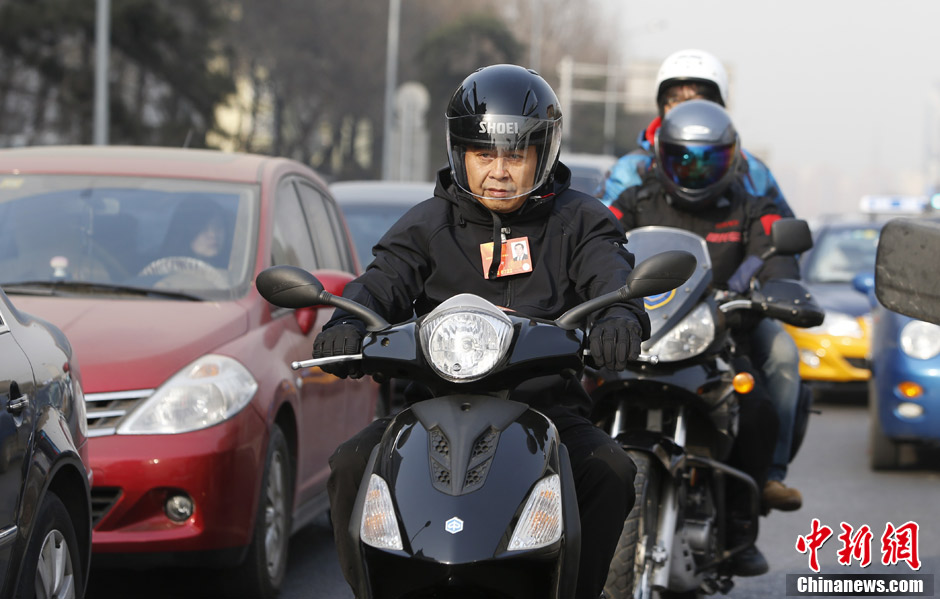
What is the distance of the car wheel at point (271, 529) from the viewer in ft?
20.4

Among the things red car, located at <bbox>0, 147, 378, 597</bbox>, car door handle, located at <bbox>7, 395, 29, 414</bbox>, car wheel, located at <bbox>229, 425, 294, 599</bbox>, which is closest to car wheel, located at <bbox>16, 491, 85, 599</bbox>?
car door handle, located at <bbox>7, 395, 29, 414</bbox>

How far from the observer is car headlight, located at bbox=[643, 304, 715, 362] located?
17.8ft

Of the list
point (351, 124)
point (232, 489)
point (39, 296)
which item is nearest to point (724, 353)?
point (232, 489)

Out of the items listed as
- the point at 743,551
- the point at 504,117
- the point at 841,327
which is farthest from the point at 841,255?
the point at 504,117

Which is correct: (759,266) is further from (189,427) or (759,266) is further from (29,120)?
(29,120)

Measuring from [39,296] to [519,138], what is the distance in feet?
10.1

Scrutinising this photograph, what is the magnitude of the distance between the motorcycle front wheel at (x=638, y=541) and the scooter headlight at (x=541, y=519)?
4.03ft

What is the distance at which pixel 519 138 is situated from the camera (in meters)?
Answer: 4.17

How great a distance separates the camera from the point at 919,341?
34.6 feet

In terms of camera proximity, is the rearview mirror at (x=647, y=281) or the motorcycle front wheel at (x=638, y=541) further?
the motorcycle front wheel at (x=638, y=541)

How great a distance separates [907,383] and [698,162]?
15.6 ft

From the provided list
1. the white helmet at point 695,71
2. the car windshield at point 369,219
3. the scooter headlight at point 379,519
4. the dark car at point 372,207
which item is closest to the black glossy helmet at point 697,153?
the white helmet at point 695,71

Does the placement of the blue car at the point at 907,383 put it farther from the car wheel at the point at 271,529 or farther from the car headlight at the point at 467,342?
the car headlight at the point at 467,342

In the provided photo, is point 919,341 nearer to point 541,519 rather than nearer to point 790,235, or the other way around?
point 790,235
